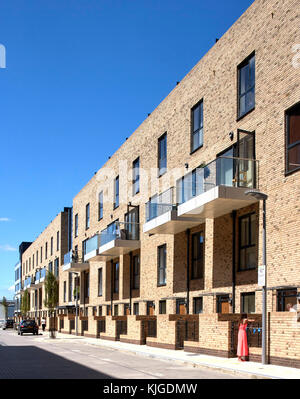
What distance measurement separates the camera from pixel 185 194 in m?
24.4

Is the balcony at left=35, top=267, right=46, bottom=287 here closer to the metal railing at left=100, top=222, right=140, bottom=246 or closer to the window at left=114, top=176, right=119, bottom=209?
the window at left=114, top=176, right=119, bottom=209

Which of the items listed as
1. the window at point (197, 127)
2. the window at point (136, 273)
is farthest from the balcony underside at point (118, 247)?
the window at point (197, 127)

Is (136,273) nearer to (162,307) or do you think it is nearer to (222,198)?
(162,307)

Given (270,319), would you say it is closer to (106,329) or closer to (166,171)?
(166,171)

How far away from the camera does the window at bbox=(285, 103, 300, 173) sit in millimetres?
18672

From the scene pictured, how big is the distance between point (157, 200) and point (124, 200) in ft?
31.7

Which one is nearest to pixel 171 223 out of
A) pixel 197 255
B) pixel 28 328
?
pixel 197 255

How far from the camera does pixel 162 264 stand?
30.1 metres

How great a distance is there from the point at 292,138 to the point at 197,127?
27.3 feet

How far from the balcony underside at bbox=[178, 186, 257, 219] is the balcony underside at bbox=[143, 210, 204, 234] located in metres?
1.57

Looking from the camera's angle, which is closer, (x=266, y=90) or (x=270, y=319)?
(x=270, y=319)

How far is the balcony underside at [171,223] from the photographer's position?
2527 centimetres

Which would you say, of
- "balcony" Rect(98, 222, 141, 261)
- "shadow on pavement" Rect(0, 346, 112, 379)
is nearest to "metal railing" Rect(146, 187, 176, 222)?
"balcony" Rect(98, 222, 141, 261)
